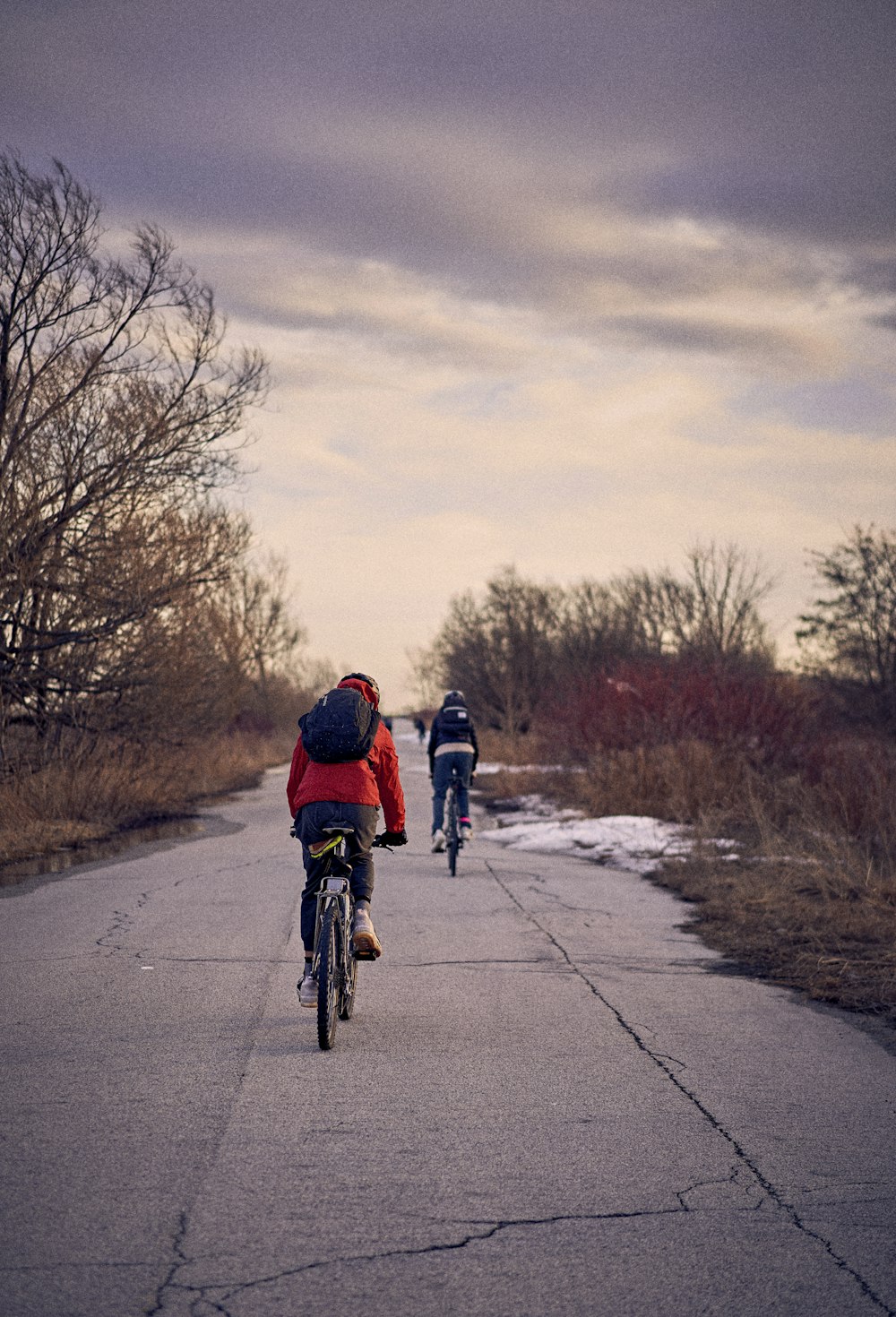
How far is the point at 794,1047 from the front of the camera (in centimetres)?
666

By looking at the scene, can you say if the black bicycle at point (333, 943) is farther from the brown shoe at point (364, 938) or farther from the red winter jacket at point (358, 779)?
the red winter jacket at point (358, 779)

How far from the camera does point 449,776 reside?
14.8 m

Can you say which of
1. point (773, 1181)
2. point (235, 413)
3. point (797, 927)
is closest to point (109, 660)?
point (235, 413)

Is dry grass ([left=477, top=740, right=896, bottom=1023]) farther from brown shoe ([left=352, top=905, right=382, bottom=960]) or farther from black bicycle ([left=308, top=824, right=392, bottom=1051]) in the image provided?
black bicycle ([left=308, top=824, right=392, bottom=1051])

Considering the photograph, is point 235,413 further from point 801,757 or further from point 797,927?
point 797,927

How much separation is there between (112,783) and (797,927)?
13687mm

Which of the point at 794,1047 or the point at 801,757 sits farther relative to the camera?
the point at 801,757

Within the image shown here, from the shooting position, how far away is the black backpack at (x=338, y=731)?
6.84m

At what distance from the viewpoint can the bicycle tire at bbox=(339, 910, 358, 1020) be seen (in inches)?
267

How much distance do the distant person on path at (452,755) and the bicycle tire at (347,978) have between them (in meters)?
7.76

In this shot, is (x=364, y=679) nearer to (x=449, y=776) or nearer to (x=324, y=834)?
(x=324, y=834)

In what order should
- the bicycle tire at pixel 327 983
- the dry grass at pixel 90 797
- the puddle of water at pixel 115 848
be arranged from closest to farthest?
1. the bicycle tire at pixel 327 983
2. the puddle of water at pixel 115 848
3. the dry grass at pixel 90 797

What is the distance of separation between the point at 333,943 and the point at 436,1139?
5.70 ft

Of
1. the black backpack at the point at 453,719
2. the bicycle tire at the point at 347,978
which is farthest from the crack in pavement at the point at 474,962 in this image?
the black backpack at the point at 453,719
